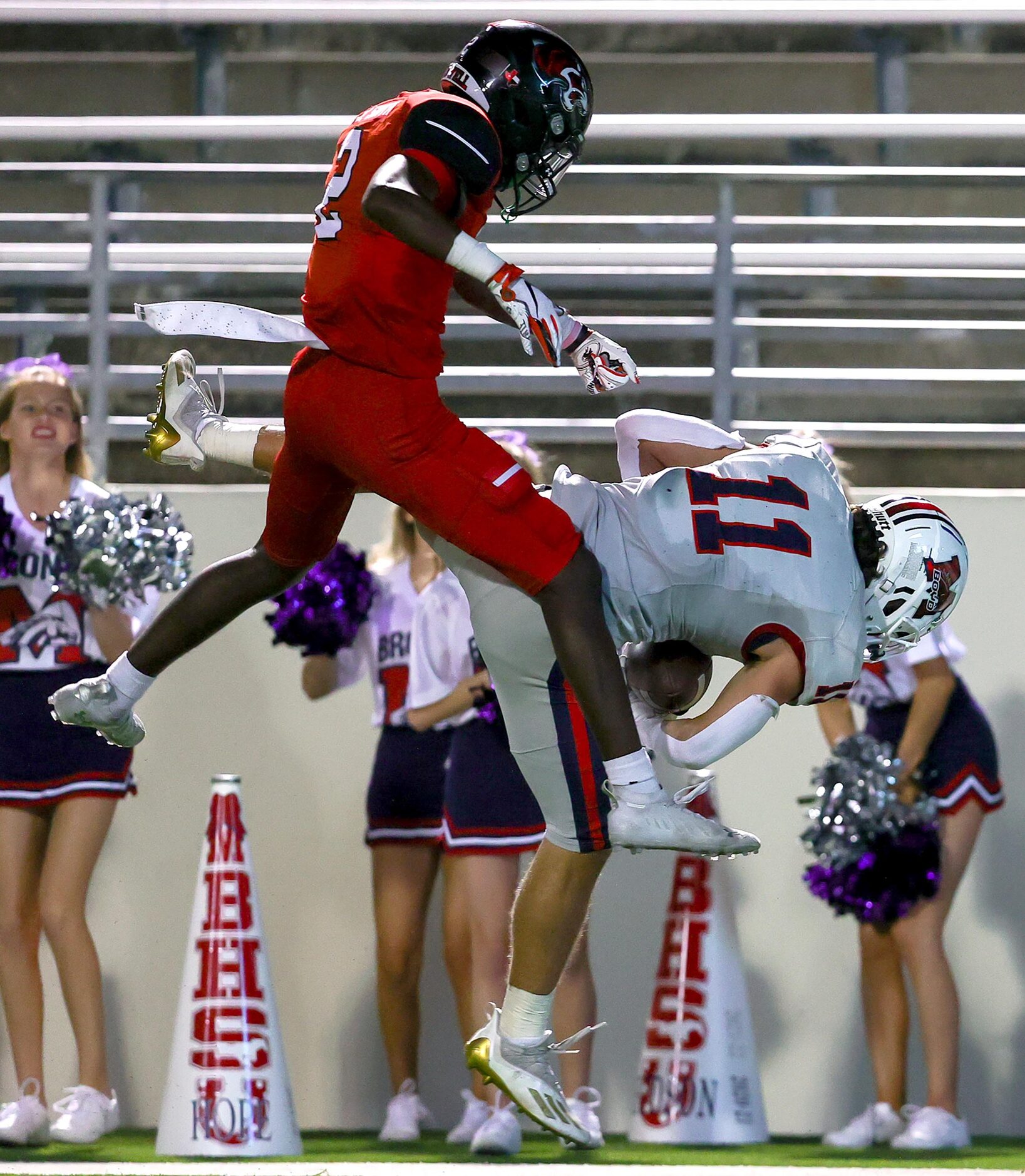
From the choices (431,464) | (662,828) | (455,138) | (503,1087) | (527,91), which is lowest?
(503,1087)

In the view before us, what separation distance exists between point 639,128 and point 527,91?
3.78m

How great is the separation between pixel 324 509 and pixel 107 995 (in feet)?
9.32

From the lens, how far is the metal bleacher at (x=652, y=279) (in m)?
6.04

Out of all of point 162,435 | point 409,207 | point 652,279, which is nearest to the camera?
point 409,207

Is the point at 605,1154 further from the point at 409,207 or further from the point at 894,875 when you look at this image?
the point at 409,207

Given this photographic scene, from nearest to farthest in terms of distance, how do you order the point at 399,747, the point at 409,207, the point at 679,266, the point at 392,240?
the point at 409,207 → the point at 392,240 → the point at 399,747 → the point at 679,266

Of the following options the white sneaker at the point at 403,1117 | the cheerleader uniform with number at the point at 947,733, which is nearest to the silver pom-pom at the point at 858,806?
the cheerleader uniform with number at the point at 947,733

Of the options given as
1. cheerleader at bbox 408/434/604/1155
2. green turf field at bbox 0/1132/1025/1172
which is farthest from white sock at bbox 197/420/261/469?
green turf field at bbox 0/1132/1025/1172

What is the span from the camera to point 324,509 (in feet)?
10.3

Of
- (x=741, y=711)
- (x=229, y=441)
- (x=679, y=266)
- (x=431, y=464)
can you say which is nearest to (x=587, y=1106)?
(x=741, y=711)

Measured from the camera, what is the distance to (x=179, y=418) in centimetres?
345

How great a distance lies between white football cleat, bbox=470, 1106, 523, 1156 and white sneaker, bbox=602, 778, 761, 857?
5.81 ft

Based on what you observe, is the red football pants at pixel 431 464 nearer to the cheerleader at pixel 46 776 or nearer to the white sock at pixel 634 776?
the white sock at pixel 634 776

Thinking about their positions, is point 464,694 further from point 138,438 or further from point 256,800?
point 138,438
